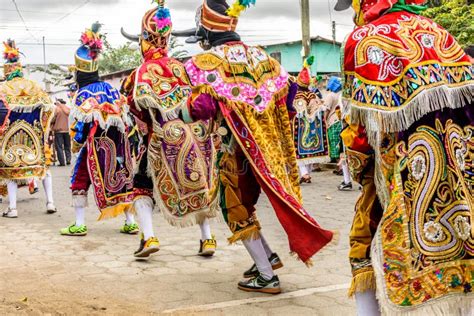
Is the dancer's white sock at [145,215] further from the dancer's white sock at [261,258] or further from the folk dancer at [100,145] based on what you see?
the dancer's white sock at [261,258]

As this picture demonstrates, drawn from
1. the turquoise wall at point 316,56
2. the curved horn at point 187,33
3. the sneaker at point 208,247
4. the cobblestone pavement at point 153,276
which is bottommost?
the cobblestone pavement at point 153,276

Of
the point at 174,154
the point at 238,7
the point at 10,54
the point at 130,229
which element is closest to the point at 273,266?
the point at 174,154

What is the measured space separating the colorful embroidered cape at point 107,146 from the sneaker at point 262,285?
264 centimetres

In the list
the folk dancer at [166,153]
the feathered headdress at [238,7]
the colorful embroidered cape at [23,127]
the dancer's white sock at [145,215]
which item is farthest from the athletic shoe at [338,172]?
the feathered headdress at [238,7]

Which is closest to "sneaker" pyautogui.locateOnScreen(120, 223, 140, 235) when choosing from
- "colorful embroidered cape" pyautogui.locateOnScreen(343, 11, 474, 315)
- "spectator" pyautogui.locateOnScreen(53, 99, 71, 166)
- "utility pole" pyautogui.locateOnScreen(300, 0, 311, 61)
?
"colorful embroidered cape" pyautogui.locateOnScreen(343, 11, 474, 315)

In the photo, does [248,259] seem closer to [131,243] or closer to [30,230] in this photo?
[131,243]

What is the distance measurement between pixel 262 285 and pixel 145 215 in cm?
160

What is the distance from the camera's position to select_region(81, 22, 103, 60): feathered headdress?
7059 millimetres

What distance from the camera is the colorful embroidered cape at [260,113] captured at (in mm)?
4137

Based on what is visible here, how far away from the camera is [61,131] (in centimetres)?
1712

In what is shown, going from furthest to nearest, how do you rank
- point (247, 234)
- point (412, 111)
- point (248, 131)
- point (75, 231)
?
point (75, 231) → point (247, 234) → point (248, 131) → point (412, 111)

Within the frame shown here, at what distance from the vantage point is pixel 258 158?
14.1ft

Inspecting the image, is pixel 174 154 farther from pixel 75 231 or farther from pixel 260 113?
pixel 75 231

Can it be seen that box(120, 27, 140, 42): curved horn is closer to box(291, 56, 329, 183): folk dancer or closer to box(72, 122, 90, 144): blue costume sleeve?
box(72, 122, 90, 144): blue costume sleeve
